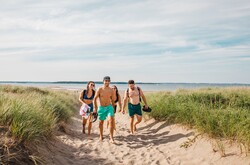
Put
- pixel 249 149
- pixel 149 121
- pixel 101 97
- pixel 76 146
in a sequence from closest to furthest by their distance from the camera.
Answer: pixel 249 149 < pixel 76 146 < pixel 101 97 < pixel 149 121

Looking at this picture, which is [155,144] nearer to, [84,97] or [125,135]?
[125,135]

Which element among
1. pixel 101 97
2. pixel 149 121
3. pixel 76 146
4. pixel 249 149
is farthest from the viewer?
pixel 149 121

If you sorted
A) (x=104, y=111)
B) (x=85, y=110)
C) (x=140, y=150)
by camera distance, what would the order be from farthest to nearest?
1. (x=85, y=110)
2. (x=104, y=111)
3. (x=140, y=150)

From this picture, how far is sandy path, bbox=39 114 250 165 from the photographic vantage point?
23.5 feet

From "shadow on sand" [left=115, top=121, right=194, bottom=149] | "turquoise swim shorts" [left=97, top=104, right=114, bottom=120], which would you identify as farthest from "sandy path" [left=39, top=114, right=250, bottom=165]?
"turquoise swim shorts" [left=97, top=104, right=114, bottom=120]

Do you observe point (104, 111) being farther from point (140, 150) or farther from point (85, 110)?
point (140, 150)

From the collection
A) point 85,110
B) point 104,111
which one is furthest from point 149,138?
point 85,110

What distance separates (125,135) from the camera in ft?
35.6

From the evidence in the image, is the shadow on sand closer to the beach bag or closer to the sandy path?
the sandy path

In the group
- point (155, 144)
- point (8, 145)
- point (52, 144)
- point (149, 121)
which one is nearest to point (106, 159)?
point (52, 144)

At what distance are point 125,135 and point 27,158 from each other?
5.45 meters

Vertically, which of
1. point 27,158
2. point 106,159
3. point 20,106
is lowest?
point 106,159

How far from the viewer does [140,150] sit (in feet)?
28.1

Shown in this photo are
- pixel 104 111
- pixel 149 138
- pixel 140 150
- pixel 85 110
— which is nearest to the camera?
pixel 140 150
